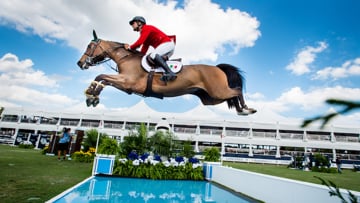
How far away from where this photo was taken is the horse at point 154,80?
2.50 metres

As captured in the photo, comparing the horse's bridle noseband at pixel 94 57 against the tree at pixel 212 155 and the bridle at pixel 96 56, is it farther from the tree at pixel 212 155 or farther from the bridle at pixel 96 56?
the tree at pixel 212 155

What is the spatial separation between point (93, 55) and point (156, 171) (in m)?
8.70

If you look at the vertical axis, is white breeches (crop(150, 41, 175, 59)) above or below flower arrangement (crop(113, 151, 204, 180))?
above

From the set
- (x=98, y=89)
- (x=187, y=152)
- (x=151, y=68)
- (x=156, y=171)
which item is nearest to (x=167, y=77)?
(x=151, y=68)

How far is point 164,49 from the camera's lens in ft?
8.36

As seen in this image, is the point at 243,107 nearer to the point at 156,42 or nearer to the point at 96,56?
the point at 156,42

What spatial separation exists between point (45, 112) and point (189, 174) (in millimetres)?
32037

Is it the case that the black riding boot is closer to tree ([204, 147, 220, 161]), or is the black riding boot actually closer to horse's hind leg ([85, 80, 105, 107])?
horse's hind leg ([85, 80, 105, 107])

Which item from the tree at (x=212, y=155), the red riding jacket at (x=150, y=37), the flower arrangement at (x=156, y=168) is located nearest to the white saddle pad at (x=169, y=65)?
the red riding jacket at (x=150, y=37)

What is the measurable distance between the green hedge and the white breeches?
869 cm

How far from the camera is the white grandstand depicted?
31.2 m

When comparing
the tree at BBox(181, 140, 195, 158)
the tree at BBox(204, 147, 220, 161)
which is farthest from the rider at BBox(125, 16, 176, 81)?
the tree at BBox(181, 140, 195, 158)

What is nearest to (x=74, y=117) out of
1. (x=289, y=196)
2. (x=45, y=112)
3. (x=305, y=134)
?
(x=45, y=112)

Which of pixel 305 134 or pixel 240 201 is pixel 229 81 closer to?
pixel 240 201
